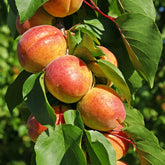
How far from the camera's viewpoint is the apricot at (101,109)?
30.5 inches

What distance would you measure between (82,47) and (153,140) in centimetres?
34

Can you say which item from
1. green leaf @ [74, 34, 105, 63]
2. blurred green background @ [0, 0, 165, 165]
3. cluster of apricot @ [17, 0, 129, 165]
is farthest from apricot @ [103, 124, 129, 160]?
blurred green background @ [0, 0, 165, 165]

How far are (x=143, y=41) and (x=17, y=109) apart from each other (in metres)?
2.47

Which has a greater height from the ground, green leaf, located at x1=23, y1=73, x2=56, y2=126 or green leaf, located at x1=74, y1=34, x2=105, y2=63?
green leaf, located at x1=74, y1=34, x2=105, y2=63

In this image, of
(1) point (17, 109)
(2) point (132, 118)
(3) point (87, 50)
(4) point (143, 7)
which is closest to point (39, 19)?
(3) point (87, 50)

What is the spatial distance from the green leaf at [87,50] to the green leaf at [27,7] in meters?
0.15

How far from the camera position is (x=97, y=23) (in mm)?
950

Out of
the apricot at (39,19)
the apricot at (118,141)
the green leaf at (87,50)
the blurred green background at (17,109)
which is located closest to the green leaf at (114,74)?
the green leaf at (87,50)

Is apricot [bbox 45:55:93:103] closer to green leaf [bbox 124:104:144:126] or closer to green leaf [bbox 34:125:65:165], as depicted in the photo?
green leaf [bbox 34:125:65:165]

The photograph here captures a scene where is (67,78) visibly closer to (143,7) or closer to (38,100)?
(38,100)

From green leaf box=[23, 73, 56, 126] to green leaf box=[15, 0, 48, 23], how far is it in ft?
0.54

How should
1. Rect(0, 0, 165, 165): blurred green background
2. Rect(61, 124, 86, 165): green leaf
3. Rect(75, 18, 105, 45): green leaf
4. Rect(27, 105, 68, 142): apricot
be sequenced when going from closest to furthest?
Rect(61, 124, 86, 165): green leaf → Rect(27, 105, 68, 142): apricot → Rect(75, 18, 105, 45): green leaf → Rect(0, 0, 165, 165): blurred green background

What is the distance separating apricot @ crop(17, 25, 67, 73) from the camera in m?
0.80

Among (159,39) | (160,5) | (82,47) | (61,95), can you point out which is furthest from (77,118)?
(160,5)
